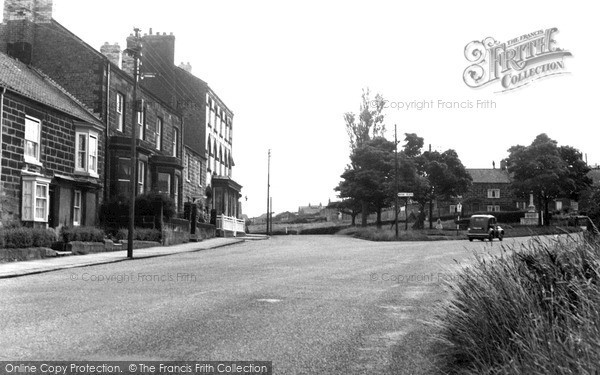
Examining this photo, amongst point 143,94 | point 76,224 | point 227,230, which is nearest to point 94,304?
point 76,224

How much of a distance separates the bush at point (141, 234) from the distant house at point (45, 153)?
6.16 ft

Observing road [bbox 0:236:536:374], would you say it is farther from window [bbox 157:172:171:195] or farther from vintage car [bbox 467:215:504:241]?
vintage car [bbox 467:215:504:241]

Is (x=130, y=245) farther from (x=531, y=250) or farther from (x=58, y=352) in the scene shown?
(x=531, y=250)

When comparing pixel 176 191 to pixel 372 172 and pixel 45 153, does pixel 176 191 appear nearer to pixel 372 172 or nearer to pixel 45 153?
pixel 45 153

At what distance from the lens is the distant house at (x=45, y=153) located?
25.5 m

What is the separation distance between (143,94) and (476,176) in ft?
243

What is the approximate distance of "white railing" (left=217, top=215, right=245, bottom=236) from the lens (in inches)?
1944

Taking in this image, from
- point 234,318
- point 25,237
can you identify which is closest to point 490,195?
point 25,237

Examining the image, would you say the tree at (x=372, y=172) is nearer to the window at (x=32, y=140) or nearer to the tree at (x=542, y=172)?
the tree at (x=542, y=172)

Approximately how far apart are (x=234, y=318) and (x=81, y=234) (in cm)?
1891

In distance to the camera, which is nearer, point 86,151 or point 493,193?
point 86,151

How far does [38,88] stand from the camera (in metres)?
30.0

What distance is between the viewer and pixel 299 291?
13.2 meters

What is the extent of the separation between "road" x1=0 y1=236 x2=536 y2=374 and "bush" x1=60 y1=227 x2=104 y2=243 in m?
9.63
